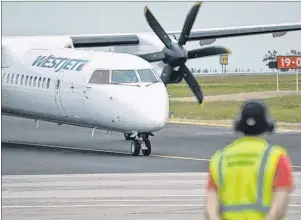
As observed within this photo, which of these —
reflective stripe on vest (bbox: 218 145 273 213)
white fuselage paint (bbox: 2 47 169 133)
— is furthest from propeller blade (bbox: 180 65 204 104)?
reflective stripe on vest (bbox: 218 145 273 213)

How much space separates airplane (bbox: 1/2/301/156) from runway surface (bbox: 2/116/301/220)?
0.82 m

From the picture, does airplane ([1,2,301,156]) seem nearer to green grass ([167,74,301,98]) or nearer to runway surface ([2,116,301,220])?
runway surface ([2,116,301,220])

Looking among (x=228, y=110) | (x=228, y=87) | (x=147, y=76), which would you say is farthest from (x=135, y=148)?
(x=228, y=87)

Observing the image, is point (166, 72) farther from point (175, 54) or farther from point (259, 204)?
point (259, 204)

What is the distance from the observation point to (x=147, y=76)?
20.8m

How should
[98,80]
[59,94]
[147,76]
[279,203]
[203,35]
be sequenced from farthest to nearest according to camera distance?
[203,35]
[59,94]
[98,80]
[147,76]
[279,203]

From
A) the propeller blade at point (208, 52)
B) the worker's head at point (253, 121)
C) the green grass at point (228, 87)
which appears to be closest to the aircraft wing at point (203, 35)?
the propeller blade at point (208, 52)

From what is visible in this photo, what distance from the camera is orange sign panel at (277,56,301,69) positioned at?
53.4 metres

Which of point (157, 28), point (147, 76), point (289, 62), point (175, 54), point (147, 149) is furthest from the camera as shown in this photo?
point (289, 62)

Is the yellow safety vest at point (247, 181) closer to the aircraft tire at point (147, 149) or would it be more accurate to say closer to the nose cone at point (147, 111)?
the nose cone at point (147, 111)

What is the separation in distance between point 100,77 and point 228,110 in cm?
2251

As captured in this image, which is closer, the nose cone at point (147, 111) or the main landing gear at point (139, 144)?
the nose cone at point (147, 111)

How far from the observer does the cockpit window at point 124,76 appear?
20719 mm

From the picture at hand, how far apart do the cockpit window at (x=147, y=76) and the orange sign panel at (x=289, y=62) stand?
32.9 m
